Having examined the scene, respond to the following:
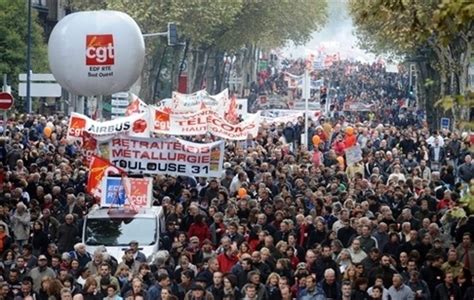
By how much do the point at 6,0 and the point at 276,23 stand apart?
64.8ft

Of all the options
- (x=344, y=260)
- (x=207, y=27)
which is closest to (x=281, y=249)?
(x=344, y=260)

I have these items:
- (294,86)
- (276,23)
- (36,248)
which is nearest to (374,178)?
(36,248)

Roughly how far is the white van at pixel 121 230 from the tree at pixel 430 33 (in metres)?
4.17

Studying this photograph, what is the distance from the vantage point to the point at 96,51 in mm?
34812

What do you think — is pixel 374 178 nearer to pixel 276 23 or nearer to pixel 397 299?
pixel 397 299

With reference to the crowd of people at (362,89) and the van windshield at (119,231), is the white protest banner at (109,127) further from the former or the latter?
the crowd of people at (362,89)

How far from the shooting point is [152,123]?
32750 millimetres

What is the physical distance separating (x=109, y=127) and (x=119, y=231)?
4.72m

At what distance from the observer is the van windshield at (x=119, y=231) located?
965 inches

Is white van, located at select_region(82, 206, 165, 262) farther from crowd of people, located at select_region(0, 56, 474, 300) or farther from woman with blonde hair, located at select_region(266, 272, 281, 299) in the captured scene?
woman with blonde hair, located at select_region(266, 272, 281, 299)

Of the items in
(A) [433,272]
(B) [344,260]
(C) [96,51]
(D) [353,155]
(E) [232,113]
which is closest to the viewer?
(A) [433,272]

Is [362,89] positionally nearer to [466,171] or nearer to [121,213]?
[466,171]

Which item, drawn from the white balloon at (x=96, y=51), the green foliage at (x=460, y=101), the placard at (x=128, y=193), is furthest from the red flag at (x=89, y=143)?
the green foliage at (x=460, y=101)

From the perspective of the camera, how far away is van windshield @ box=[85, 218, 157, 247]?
80.4ft
